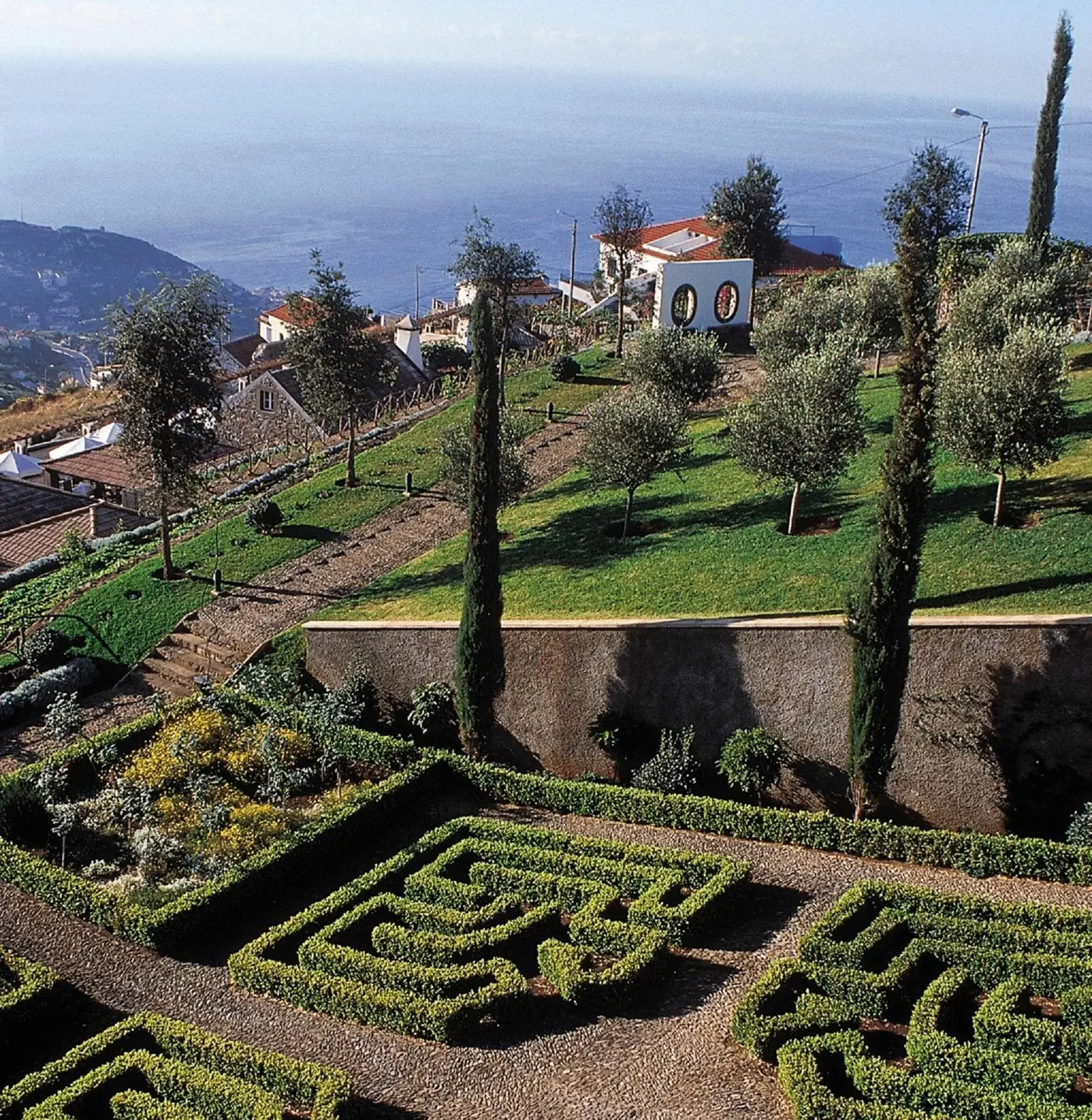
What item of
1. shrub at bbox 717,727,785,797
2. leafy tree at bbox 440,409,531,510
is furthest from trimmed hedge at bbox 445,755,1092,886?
leafy tree at bbox 440,409,531,510

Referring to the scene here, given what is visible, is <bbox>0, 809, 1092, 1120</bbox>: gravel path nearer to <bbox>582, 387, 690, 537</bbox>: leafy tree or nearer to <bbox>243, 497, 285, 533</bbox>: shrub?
<bbox>582, 387, 690, 537</bbox>: leafy tree

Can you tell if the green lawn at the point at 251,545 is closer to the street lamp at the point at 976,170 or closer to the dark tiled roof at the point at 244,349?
the street lamp at the point at 976,170

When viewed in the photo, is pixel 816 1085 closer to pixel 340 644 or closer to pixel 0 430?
pixel 340 644

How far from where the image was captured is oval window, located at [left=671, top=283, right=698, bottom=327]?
48750mm

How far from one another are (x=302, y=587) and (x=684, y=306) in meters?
23.5

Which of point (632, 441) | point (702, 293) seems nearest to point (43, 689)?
point (632, 441)

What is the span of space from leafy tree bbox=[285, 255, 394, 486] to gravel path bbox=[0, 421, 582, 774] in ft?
13.3

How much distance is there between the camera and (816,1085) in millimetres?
14742

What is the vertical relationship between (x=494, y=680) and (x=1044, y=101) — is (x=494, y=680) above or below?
below

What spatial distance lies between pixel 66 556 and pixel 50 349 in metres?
159

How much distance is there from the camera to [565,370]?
49062 millimetres

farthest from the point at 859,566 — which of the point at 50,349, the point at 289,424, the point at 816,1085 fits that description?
the point at 50,349

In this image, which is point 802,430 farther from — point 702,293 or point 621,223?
point 621,223

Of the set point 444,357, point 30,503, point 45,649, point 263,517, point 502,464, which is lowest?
point 30,503
